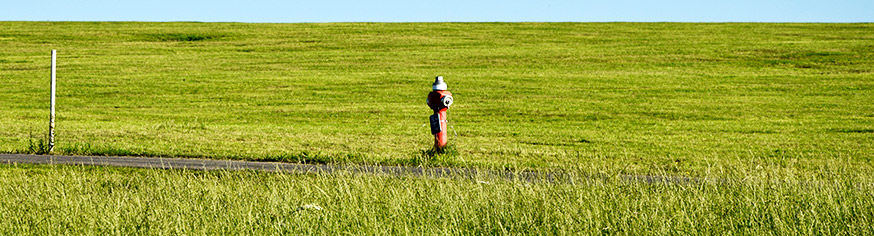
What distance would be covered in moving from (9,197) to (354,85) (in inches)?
822

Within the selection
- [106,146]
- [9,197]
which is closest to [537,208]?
[9,197]

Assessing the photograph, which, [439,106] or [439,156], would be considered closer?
[439,106]

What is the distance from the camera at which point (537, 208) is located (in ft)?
21.1

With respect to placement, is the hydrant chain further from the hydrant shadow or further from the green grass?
the green grass

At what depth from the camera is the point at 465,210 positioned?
6273 mm

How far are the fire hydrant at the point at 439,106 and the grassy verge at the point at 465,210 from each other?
4680 millimetres

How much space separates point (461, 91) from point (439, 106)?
14528 millimetres

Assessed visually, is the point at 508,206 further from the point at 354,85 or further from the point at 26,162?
the point at 354,85

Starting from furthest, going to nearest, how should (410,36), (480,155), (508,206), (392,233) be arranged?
(410,36), (480,155), (508,206), (392,233)

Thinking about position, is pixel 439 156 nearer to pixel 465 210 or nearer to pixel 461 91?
pixel 465 210

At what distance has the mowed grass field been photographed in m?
6.29

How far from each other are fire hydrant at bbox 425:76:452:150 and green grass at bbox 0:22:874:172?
49 cm

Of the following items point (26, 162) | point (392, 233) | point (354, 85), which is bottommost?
point (392, 233)

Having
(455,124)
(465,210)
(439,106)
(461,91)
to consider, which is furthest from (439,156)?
(461,91)
